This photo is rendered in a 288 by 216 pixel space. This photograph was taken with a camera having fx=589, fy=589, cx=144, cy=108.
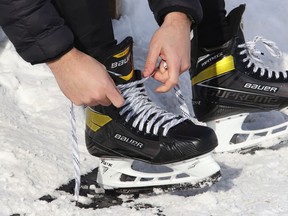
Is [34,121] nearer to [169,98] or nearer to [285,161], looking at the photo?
[169,98]

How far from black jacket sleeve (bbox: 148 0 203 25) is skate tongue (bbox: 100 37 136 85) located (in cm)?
12

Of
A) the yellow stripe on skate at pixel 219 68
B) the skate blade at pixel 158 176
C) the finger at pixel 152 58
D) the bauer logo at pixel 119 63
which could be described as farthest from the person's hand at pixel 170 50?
the yellow stripe on skate at pixel 219 68

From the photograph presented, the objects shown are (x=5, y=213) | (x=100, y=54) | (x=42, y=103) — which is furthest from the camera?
(x=42, y=103)

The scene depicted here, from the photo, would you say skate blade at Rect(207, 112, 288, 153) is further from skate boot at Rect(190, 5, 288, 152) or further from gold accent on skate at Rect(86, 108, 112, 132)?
gold accent on skate at Rect(86, 108, 112, 132)

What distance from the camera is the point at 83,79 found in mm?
1305

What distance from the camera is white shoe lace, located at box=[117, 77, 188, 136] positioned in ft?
5.21

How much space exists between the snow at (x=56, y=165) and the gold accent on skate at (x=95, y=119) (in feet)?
0.57

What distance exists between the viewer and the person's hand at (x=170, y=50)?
1401 millimetres

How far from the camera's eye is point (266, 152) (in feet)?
6.18

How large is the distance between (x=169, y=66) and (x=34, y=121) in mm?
743

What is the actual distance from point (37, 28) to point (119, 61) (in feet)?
1.04

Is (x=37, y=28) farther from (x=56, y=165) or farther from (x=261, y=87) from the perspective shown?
(x=261, y=87)

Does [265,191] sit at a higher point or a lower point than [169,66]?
lower

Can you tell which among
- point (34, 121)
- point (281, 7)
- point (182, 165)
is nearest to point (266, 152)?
point (182, 165)
